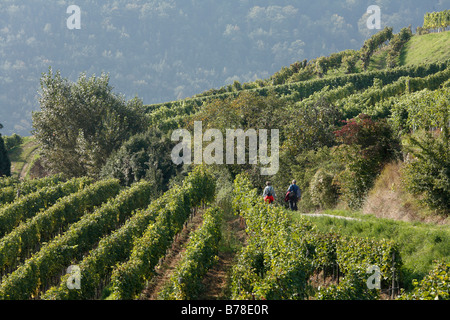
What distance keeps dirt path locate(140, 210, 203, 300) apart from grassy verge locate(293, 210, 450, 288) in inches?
236

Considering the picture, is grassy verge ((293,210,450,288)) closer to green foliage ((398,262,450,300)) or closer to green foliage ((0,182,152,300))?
green foliage ((398,262,450,300))

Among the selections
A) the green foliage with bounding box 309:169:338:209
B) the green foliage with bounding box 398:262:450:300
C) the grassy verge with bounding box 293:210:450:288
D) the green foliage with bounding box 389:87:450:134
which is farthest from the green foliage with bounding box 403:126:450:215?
the green foliage with bounding box 398:262:450:300

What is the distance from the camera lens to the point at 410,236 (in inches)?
519

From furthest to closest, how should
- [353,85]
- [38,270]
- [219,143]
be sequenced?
1. [353,85]
2. [219,143]
3. [38,270]

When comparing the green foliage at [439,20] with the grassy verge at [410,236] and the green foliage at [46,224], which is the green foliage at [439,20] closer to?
the green foliage at [46,224]

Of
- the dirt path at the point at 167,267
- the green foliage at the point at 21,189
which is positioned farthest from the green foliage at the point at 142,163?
the dirt path at the point at 167,267

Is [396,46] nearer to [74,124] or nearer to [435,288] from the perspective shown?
[74,124]

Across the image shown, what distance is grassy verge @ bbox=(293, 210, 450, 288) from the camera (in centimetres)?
1198

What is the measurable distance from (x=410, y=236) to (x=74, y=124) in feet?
106

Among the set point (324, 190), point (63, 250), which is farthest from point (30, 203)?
point (324, 190)
